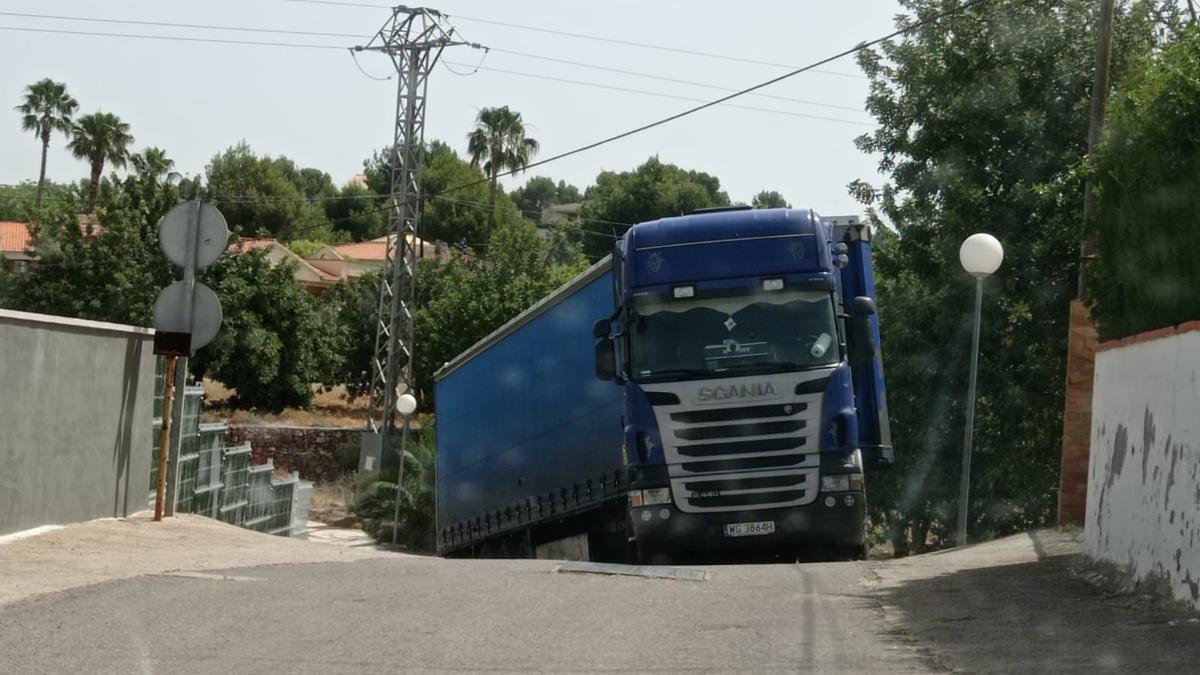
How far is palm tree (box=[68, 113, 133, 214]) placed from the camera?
281 ft

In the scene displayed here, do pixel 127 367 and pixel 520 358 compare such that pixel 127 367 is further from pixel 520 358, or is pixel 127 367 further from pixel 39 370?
pixel 520 358

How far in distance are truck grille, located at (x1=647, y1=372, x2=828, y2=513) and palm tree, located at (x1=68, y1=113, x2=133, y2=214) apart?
250 ft

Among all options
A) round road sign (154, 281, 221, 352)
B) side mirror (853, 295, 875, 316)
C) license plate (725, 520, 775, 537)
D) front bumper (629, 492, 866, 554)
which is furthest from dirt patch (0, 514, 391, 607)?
side mirror (853, 295, 875, 316)

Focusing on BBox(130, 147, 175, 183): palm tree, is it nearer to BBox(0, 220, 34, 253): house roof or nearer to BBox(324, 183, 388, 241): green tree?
BBox(0, 220, 34, 253): house roof

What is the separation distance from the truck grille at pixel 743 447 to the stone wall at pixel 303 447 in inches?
1535

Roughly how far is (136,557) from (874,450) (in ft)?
25.1

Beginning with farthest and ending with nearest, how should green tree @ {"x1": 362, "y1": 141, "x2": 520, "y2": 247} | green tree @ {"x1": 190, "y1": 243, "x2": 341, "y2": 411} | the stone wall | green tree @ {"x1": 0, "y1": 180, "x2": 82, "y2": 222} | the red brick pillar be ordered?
green tree @ {"x1": 0, "y1": 180, "x2": 82, "y2": 222}
green tree @ {"x1": 362, "y1": 141, "x2": 520, "y2": 247}
green tree @ {"x1": 190, "y1": 243, "x2": 341, "y2": 411}
the stone wall
the red brick pillar

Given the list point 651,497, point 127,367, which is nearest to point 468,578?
point 651,497

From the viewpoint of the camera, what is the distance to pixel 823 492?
15.1 meters

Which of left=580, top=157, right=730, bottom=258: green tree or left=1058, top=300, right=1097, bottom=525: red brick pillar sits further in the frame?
left=580, top=157, right=730, bottom=258: green tree

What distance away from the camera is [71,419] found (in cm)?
1430

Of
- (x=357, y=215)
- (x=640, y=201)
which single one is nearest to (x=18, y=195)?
(x=357, y=215)

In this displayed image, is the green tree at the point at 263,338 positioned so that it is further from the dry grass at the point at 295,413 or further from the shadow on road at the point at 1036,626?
the shadow on road at the point at 1036,626

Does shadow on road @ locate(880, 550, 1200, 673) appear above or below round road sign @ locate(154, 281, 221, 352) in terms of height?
below
